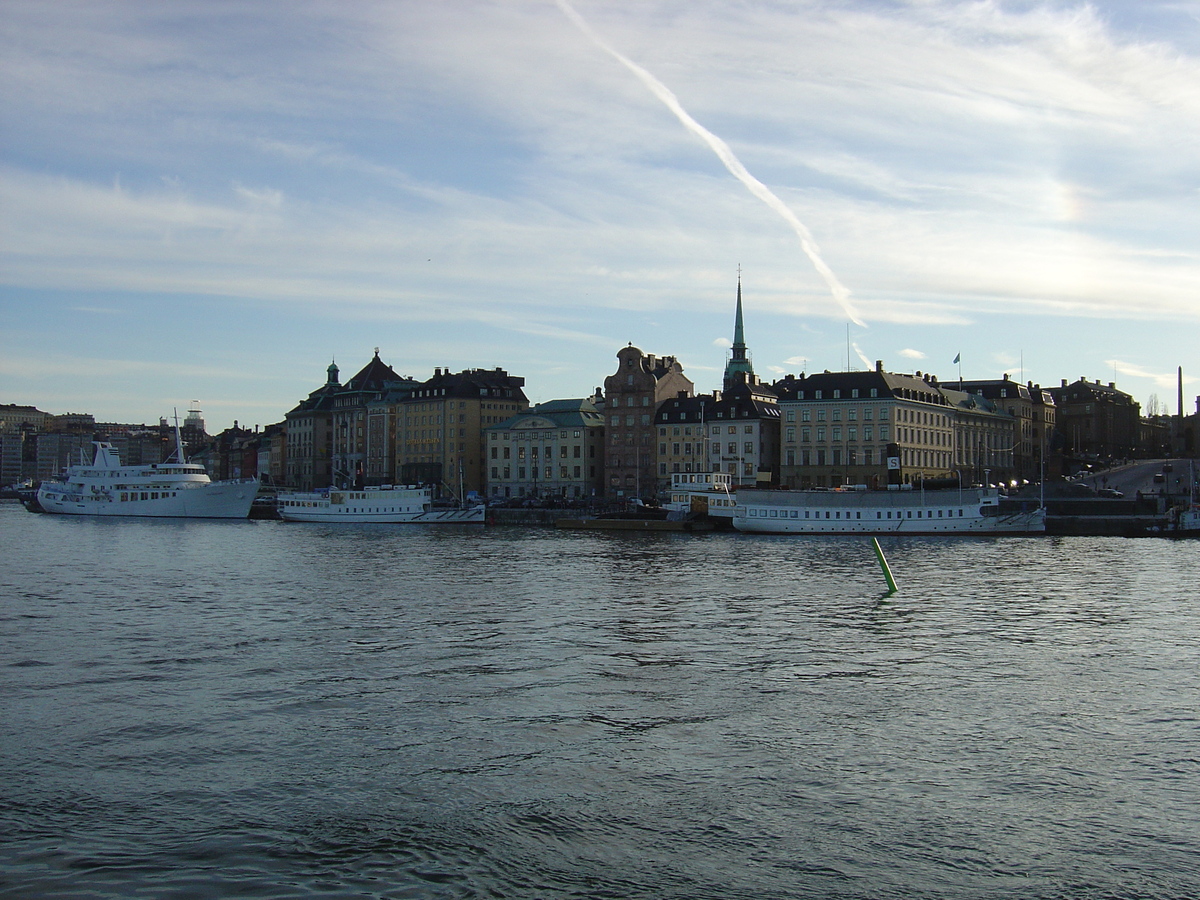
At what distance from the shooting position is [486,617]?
36.4 meters

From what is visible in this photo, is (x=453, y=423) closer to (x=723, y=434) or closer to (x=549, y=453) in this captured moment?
(x=549, y=453)

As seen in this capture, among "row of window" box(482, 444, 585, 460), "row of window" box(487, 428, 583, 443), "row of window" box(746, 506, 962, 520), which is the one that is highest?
"row of window" box(487, 428, 583, 443)

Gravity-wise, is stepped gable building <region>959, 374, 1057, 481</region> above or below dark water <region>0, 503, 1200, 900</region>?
above

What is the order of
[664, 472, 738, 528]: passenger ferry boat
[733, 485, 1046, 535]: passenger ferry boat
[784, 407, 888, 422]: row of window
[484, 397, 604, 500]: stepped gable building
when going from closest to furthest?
[733, 485, 1046, 535]: passenger ferry boat < [664, 472, 738, 528]: passenger ferry boat < [784, 407, 888, 422]: row of window < [484, 397, 604, 500]: stepped gable building

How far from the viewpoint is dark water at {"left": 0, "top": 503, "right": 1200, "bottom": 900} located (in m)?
14.4

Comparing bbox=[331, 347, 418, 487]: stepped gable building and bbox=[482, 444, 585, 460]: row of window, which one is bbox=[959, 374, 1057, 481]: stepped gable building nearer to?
bbox=[482, 444, 585, 460]: row of window

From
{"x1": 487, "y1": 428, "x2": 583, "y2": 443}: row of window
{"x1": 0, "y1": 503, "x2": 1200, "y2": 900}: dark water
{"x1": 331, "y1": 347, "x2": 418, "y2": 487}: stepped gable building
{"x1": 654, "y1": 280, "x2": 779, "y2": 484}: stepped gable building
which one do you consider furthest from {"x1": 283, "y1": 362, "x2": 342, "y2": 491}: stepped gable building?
{"x1": 0, "y1": 503, "x2": 1200, "y2": 900}: dark water

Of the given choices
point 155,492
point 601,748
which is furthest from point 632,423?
point 601,748

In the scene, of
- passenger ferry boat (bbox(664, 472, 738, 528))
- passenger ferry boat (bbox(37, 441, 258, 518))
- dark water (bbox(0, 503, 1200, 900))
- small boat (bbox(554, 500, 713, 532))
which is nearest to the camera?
dark water (bbox(0, 503, 1200, 900))

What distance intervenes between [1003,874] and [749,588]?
3199cm

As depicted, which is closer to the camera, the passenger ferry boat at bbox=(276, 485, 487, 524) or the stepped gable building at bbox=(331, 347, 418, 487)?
the passenger ferry boat at bbox=(276, 485, 487, 524)

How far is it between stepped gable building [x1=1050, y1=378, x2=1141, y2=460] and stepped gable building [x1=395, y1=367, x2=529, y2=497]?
8246 cm

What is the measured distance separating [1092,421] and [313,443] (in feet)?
415

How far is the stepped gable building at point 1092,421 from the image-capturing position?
16625cm
